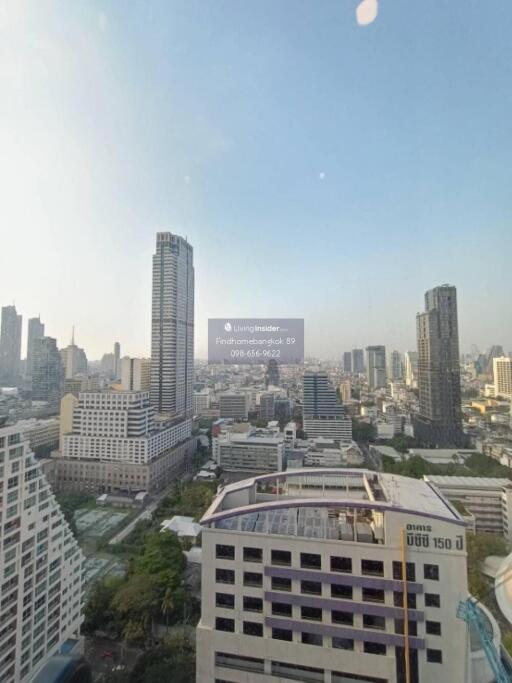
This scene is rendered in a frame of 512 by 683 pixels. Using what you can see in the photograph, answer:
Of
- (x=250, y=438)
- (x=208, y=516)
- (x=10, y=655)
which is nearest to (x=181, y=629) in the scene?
(x=10, y=655)

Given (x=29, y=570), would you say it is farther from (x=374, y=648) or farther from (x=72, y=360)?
(x=72, y=360)

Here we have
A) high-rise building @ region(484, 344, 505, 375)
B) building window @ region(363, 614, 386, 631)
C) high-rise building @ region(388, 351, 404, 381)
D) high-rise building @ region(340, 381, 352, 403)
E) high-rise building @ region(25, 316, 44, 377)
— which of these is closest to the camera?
building window @ region(363, 614, 386, 631)

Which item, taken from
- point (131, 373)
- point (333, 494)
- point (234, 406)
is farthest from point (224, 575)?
point (234, 406)

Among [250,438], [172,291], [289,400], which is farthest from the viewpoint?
[289,400]

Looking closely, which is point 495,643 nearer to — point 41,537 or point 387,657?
point 387,657

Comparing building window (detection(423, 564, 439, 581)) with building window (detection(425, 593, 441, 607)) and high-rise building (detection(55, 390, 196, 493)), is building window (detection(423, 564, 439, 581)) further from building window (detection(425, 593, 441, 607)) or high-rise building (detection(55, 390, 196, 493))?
high-rise building (detection(55, 390, 196, 493))

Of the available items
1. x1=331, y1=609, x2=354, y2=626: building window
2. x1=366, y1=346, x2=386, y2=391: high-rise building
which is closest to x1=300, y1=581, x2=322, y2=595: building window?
x1=331, y1=609, x2=354, y2=626: building window

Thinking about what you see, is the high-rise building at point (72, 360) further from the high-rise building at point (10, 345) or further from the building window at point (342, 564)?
the building window at point (342, 564)

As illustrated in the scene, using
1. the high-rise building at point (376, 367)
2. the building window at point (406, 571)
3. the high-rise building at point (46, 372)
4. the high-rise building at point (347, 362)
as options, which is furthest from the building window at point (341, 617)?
the high-rise building at point (46, 372)
